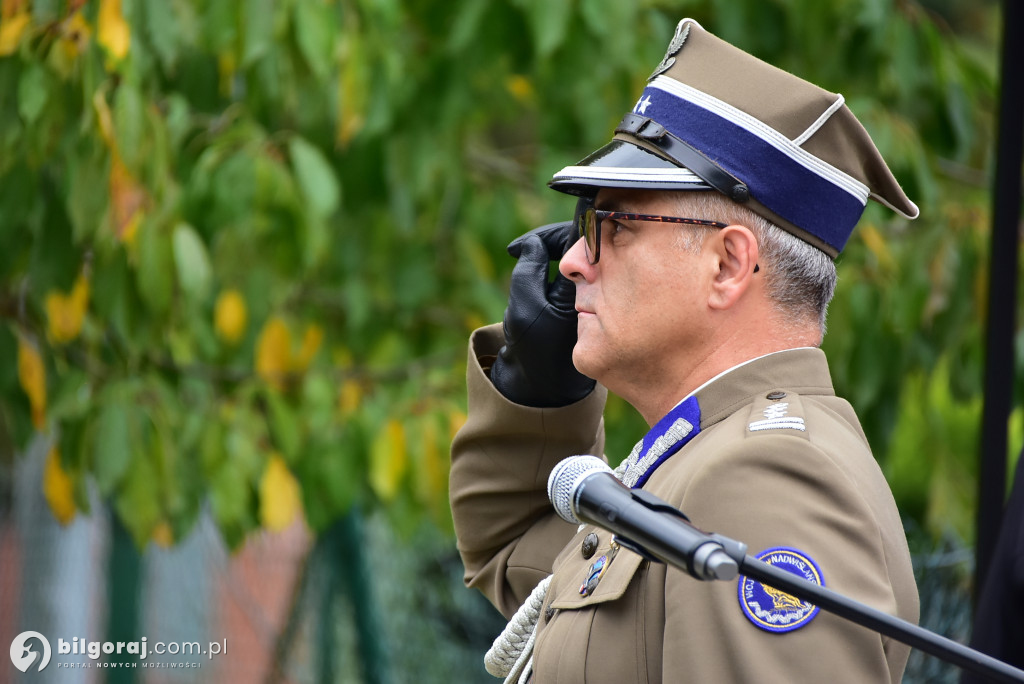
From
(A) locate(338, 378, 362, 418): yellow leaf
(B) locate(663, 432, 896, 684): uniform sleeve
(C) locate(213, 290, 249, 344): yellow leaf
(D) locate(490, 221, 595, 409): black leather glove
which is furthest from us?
(A) locate(338, 378, 362, 418): yellow leaf

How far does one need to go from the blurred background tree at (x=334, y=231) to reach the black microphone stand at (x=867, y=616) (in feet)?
6.05

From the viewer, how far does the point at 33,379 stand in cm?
308

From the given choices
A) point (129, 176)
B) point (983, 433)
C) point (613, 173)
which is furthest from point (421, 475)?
point (613, 173)

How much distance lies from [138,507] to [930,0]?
1314 centimetres

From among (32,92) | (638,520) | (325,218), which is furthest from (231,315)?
(638,520)

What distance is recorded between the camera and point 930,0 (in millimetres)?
14039

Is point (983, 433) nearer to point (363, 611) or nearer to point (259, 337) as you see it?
point (259, 337)

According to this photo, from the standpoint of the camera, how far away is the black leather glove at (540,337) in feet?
6.64

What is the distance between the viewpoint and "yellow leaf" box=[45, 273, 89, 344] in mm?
3045

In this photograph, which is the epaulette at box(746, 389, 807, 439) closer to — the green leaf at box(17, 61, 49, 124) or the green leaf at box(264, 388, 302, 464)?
the green leaf at box(17, 61, 49, 124)

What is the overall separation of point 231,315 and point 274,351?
0.18 meters

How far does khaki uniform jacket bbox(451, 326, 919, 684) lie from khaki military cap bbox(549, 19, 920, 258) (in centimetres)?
21

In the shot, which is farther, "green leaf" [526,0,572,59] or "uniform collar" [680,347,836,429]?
"green leaf" [526,0,572,59]

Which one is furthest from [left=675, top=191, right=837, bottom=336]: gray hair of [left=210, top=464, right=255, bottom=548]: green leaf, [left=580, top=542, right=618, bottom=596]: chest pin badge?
[left=210, top=464, right=255, bottom=548]: green leaf
